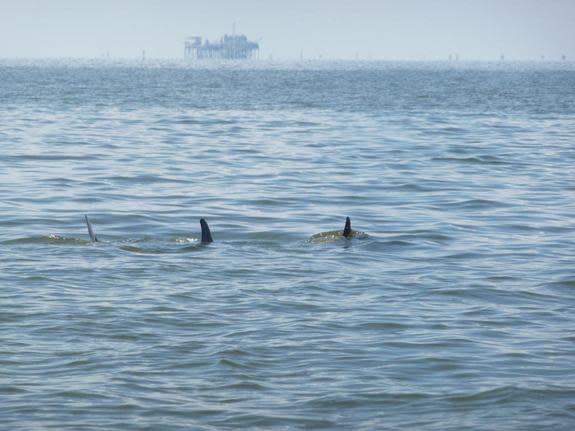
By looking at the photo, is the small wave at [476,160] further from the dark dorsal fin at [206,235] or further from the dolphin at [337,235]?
the dark dorsal fin at [206,235]

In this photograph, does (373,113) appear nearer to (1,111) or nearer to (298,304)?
(1,111)

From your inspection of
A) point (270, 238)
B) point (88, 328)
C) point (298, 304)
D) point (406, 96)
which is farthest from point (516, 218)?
point (406, 96)

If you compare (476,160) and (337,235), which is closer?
(337,235)

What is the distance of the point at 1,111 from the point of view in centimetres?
6241

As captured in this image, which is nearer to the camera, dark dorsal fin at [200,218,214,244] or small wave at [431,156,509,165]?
dark dorsal fin at [200,218,214,244]

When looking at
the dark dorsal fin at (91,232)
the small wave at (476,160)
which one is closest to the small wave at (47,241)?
A: the dark dorsal fin at (91,232)

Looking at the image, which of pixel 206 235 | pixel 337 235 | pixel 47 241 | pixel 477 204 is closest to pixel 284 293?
pixel 206 235

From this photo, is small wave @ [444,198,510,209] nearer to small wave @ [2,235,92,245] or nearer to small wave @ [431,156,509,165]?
small wave @ [2,235,92,245]

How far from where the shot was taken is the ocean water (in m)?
→ 11.9

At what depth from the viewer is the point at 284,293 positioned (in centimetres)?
1681

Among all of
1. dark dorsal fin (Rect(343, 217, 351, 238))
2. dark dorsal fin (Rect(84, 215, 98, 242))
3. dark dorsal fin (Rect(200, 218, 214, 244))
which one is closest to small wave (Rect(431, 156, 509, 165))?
dark dorsal fin (Rect(343, 217, 351, 238))

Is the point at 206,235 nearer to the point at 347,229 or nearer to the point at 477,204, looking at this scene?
the point at 347,229

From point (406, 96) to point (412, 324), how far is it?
76476mm

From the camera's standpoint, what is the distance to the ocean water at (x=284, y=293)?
1185 cm
